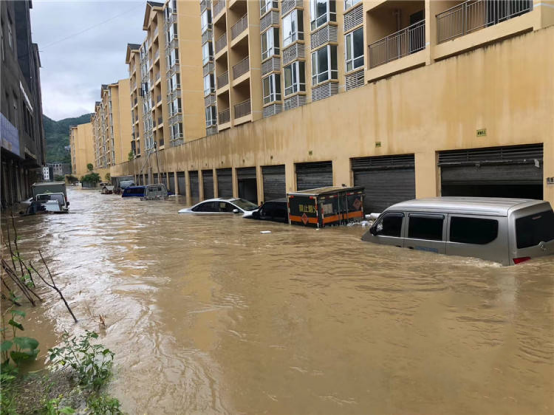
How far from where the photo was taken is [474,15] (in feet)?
54.7


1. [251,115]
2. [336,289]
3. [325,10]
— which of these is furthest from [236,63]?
[336,289]

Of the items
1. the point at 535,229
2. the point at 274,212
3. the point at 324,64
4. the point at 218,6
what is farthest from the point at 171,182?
the point at 535,229

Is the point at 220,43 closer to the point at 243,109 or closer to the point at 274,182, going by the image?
the point at 243,109

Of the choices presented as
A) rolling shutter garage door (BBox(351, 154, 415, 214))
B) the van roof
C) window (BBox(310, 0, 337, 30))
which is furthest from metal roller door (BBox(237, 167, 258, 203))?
the van roof

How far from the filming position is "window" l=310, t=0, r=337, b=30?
24.3 m

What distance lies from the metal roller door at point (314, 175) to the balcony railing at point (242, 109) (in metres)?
12.7

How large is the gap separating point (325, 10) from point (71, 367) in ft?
78.3

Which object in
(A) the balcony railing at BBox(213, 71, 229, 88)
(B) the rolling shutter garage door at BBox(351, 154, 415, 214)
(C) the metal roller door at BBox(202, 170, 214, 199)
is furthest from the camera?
(A) the balcony railing at BBox(213, 71, 229, 88)

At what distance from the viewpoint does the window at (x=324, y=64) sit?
24391 mm

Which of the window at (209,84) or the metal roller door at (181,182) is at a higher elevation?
the window at (209,84)

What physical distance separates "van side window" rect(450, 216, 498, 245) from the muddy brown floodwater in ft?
1.34

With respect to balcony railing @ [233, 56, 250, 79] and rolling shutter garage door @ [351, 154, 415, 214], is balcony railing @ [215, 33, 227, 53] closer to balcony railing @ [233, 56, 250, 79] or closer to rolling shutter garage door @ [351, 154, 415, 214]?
balcony railing @ [233, 56, 250, 79]

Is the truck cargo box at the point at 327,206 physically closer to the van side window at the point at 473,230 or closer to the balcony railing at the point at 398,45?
the van side window at the point at 473,230

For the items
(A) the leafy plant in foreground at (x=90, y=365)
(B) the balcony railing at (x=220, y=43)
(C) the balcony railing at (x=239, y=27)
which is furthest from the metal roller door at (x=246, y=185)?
(A) the leafy plant in foreground at (x=90, y=365)
